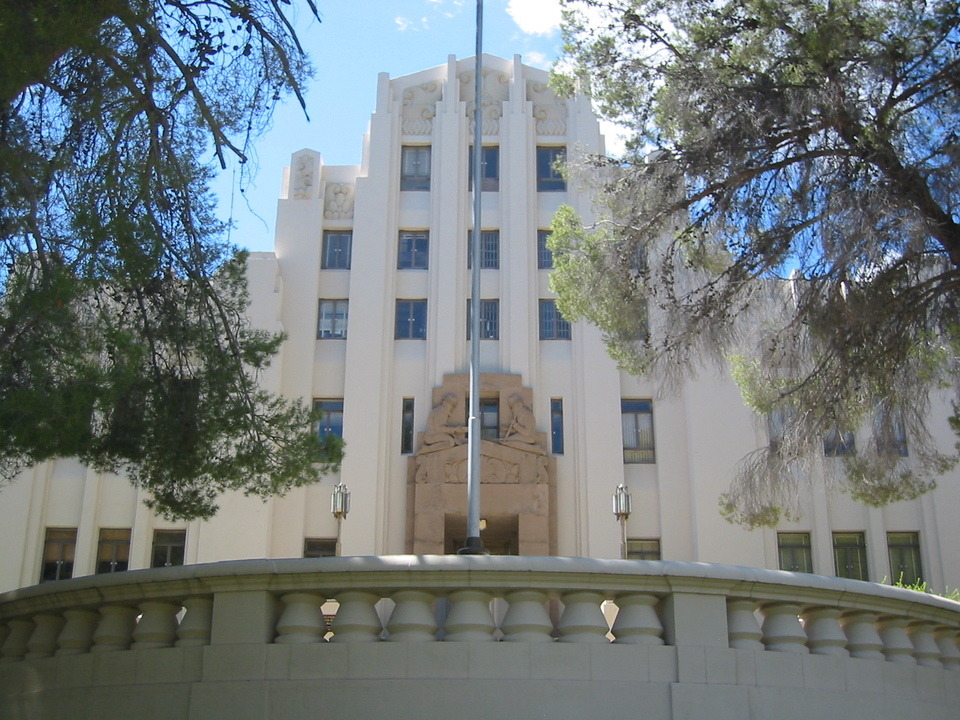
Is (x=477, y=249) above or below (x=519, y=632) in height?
above

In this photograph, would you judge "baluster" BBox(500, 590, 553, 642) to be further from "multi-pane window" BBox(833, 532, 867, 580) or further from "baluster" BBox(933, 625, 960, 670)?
"multi-pane window" BBox(833, 532, 867, 580)

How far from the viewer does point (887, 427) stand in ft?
40.3

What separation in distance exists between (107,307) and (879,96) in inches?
291

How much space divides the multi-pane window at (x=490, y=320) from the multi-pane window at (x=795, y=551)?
7634 mm

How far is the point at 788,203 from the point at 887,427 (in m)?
2.89

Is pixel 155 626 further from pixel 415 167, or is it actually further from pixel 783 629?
pixel 415 167

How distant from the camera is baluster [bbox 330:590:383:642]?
552 centimetres

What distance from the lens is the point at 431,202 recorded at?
26250 mm

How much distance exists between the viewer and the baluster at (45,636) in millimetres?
6250

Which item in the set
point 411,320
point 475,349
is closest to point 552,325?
point 411,320

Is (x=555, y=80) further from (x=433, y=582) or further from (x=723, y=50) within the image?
(x=433, y=582)

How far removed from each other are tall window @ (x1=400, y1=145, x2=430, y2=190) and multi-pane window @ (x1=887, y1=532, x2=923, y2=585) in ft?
43.5

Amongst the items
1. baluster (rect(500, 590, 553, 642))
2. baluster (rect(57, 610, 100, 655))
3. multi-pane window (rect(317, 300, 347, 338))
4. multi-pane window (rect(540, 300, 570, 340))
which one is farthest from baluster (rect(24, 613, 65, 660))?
multi-pane window (rect(540, 300, 570, 340))

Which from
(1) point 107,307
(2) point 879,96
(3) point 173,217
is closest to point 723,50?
(2) point 879,96
